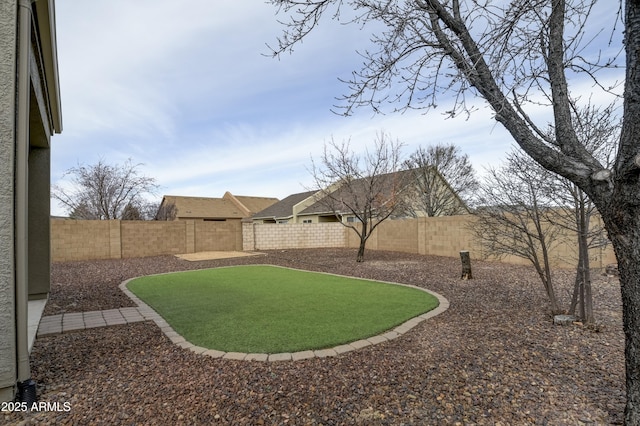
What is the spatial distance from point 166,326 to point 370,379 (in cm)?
329

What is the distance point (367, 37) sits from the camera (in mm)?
4391

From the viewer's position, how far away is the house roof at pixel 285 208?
3010 cm

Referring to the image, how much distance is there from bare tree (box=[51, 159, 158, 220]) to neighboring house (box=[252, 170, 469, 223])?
1155 cm

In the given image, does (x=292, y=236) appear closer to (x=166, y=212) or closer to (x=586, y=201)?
(x=166, y=212)

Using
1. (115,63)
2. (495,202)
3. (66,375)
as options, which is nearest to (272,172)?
(115,63)

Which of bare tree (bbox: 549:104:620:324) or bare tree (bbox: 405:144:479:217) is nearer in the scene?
bare tree (bbox: 549:104:620:324)

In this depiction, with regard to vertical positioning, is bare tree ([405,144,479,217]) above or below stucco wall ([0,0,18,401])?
above

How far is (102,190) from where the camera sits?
21156 mm

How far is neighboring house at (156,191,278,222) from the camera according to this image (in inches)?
1183

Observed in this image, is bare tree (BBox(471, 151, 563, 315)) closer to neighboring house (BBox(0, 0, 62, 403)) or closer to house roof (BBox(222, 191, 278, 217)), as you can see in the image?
neighboring house (BBox(0, 0, 62, 403))

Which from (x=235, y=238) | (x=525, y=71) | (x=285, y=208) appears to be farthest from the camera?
(x=285, y=208)

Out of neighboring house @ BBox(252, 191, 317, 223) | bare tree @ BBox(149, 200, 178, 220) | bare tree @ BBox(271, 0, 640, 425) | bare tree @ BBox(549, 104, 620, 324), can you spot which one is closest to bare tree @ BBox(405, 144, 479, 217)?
neighboring house @ BBox(252, 191, 317, 223)

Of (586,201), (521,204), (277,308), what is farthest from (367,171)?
(586,201)

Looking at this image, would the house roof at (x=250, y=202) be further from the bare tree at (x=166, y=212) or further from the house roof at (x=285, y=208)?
the bare tree at (x=166, y=212)
